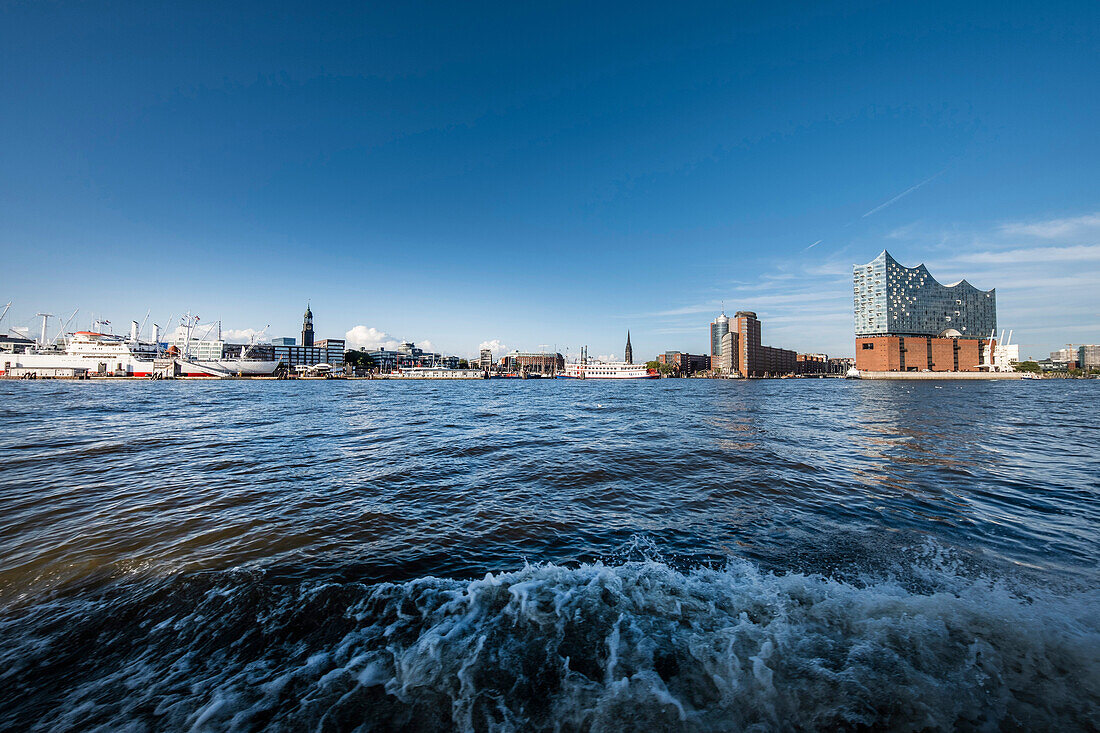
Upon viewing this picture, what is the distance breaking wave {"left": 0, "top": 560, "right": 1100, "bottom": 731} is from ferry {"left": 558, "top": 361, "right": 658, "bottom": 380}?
503 ft

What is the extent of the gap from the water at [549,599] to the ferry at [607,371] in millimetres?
147024

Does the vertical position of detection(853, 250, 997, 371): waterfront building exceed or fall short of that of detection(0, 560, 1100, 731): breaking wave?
it exceeds it

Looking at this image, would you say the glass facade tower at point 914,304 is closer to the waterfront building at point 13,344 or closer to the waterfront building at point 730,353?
the waterfront building at point 730,353

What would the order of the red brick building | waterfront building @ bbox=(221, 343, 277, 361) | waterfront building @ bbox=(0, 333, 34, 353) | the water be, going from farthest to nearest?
waterfront building @ bbox=(221, 343, 277, 361)
the red brick building
waterfront building @ bbox=(0, 333, 34, 353)
the water

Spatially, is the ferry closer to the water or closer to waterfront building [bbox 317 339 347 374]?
waterfront building [bbox 317 339 347 374]

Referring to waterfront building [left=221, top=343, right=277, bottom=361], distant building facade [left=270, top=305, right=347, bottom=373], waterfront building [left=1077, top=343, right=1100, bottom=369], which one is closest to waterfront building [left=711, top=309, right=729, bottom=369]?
waterfront building [left=1077, top=343, right=1100, bottom=369]

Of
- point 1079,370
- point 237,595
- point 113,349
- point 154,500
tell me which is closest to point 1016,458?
point 237,595

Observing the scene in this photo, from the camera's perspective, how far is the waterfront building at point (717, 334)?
187 m

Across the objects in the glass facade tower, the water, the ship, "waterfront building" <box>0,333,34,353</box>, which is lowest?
the water

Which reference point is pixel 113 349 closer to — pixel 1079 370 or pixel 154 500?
pixel 154 500

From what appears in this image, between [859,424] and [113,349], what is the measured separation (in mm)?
142052

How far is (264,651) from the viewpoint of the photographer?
3.69 m

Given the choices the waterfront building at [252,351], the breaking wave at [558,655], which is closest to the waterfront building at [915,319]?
the breaking wave at [558,655]

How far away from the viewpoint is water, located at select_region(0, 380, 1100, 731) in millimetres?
3033
